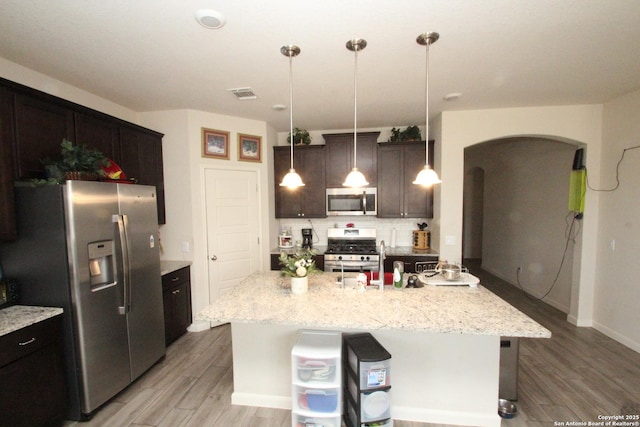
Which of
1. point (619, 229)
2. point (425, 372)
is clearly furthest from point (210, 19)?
point (619, 229)

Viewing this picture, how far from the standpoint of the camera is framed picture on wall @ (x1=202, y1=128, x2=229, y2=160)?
3400 millimetres

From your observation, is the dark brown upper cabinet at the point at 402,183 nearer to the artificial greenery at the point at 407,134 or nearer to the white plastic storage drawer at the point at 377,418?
the artificial greenery at the point at 407,134

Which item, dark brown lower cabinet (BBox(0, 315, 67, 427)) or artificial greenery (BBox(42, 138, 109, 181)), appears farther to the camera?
artificial greenery (BBox(42, 138, 109, 181))

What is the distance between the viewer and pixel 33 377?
1.74 metres

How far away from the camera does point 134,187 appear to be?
2354mm

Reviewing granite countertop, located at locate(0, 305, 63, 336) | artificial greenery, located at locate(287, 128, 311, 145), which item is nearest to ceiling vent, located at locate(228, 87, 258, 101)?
artificial greenery, located at locate(287, 128, 311, 145)

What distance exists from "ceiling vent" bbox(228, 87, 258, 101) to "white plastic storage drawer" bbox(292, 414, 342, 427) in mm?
2901

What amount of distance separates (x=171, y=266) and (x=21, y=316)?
53.9 inches

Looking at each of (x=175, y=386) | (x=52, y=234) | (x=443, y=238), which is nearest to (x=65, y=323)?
(x=52, y=234)

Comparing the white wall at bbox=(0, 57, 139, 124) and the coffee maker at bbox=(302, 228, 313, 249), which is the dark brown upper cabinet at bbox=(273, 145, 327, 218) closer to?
the coffee maker at bbox=(302, 228, 313, 249)

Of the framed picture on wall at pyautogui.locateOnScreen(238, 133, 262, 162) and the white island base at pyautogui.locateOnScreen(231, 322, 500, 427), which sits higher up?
the framed picture on wall at pyautogui.locateOnScreen(238, 133, 262, 162)

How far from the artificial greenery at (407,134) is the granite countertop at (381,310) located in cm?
245

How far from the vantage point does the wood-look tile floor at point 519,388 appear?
1.97 metres

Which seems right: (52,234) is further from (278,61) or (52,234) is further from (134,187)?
(278,61)
